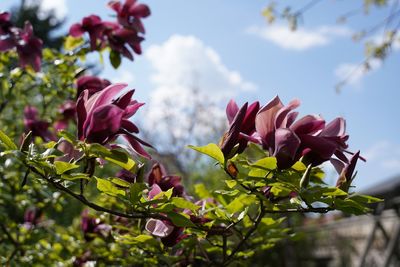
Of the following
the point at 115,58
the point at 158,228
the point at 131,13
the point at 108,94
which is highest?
the point at 131,13

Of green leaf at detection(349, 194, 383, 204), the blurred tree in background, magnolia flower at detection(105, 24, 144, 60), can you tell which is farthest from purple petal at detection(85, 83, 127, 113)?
the blurred tree in background

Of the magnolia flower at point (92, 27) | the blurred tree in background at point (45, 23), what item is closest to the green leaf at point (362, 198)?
the magnolia flower at point (92, 27)

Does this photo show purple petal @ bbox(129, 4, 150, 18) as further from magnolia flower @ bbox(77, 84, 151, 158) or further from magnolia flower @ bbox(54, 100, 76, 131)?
magnolia flower @ bbox(77, 84, 151, 158)

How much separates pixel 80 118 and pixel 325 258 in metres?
7.73

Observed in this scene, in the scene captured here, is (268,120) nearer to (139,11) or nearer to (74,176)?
(74,176)

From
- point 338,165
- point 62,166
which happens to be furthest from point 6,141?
point 338,165

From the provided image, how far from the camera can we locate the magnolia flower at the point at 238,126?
0.90m

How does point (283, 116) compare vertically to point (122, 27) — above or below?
below

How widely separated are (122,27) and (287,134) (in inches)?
38.5

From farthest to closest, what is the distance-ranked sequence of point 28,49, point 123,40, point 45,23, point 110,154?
point 45,23, point 28,49, point 123,40, point 110,154

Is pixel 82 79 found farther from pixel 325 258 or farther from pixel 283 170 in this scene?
pixel 325 258

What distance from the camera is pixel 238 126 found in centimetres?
91

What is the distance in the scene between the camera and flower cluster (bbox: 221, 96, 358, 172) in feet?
2.82

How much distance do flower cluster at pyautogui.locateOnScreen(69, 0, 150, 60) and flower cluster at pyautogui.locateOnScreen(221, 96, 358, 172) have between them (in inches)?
32.0
